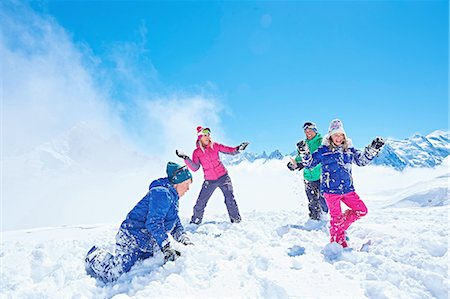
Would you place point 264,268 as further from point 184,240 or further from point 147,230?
point 147,230

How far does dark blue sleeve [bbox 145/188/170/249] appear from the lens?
474cm

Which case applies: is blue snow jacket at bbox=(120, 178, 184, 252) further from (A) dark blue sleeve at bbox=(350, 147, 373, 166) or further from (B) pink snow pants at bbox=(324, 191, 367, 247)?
(A) dark blue sleeve at bbox=(350, 147, 373, 166)

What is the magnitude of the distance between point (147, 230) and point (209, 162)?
3331 mm

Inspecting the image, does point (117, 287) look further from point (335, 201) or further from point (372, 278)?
point (335, 201)

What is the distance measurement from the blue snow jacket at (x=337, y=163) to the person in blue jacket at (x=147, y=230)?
94.6 inches

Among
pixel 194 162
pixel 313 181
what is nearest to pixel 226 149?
pixel 194 162

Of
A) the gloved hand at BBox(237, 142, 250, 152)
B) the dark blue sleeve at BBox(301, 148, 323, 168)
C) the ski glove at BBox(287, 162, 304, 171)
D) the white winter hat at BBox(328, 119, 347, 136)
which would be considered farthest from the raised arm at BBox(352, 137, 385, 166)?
the gloved hand at BBox(237, 142, 250, 152)

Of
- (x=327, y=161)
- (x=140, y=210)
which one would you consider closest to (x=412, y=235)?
(x=327, y=161)

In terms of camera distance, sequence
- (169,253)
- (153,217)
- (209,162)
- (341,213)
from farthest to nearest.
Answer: (209,162) → (341,213) → (153,217) → (169,253)

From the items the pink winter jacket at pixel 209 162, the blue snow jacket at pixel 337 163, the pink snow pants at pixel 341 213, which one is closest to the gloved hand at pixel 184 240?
the pink snow pants at pixel 341 213

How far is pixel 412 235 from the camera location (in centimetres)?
545

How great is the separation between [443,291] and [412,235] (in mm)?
1972

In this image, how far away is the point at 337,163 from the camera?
580 cm

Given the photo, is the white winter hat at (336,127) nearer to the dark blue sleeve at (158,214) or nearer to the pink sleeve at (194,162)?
the dark blue sleeve at (158,214)
